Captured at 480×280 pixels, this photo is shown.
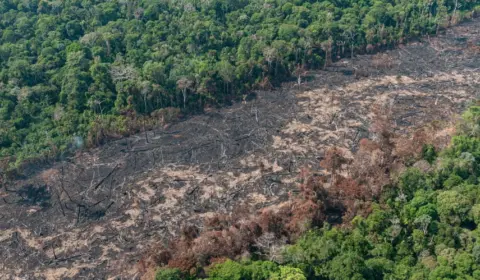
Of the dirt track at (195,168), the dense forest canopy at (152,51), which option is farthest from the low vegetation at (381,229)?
the dense forest canopy at (152,51)

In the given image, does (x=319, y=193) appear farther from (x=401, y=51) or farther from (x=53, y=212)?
(x=401, y=51)

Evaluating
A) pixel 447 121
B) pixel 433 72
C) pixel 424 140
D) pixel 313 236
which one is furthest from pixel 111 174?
A: pixel 433 72

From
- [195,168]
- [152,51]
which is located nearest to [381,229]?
[195,168]

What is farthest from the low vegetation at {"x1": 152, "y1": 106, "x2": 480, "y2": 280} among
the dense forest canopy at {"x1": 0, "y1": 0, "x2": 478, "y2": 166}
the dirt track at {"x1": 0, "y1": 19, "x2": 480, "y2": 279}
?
the dense forest canopy at {"x1": 0, "y1": 0, "x2": 478, "y2": 166}

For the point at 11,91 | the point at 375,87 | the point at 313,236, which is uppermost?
the point at 11,91

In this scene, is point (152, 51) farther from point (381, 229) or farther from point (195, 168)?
point (381, 229)

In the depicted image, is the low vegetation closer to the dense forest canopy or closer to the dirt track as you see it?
the dirt track

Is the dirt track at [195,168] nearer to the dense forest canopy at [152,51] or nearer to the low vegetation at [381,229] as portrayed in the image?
the dense forest canopy at [152,51]
